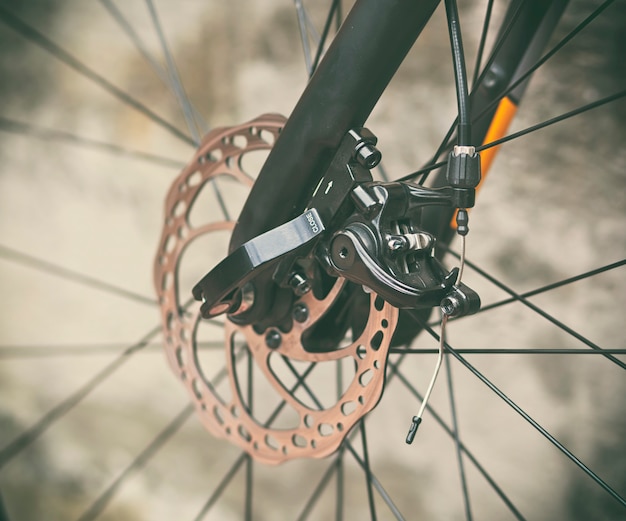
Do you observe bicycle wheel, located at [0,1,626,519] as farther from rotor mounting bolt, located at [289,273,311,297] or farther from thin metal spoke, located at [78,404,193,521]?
rotor mounting bolt, located at [289,273,311,297]

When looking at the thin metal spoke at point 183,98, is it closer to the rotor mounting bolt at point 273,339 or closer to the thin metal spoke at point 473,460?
the rotor mounting bolt at point 273,339

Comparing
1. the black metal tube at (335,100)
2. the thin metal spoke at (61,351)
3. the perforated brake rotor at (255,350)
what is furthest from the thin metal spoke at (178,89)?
the thin metal spoke at (61,351)

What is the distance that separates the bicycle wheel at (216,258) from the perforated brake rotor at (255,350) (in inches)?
8.5

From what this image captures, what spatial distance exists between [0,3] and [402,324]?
0.80m

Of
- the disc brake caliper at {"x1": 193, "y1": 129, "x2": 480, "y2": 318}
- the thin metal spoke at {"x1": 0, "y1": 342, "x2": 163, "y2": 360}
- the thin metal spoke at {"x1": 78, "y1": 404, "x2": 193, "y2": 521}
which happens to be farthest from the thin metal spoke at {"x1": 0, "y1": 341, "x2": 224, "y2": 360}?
the disc brake caliper at {"x1": 193, "y1": 129, "x2": 480, "y2": 318}

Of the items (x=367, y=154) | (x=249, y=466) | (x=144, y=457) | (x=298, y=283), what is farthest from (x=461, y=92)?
(x=144, y=457)

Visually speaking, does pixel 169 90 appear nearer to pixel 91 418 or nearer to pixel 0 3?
pixel 0 3

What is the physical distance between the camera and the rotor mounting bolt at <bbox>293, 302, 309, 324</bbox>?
541 millimetres

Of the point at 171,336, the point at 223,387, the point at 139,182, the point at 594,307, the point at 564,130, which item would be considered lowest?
the point at 171,336

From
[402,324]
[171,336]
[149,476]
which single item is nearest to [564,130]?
[402,324]

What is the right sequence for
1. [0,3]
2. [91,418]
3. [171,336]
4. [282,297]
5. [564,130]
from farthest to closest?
[91,418] → [0,3] → [564,130] → [171,336] → [282,297]

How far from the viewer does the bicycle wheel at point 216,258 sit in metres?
0.89

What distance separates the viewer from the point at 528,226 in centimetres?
93

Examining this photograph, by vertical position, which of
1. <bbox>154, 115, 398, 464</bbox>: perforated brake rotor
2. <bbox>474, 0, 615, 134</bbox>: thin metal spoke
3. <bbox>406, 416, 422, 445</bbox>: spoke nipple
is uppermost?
<bbox>474, 0, 615, 134</bbox>: thin metal spoke
